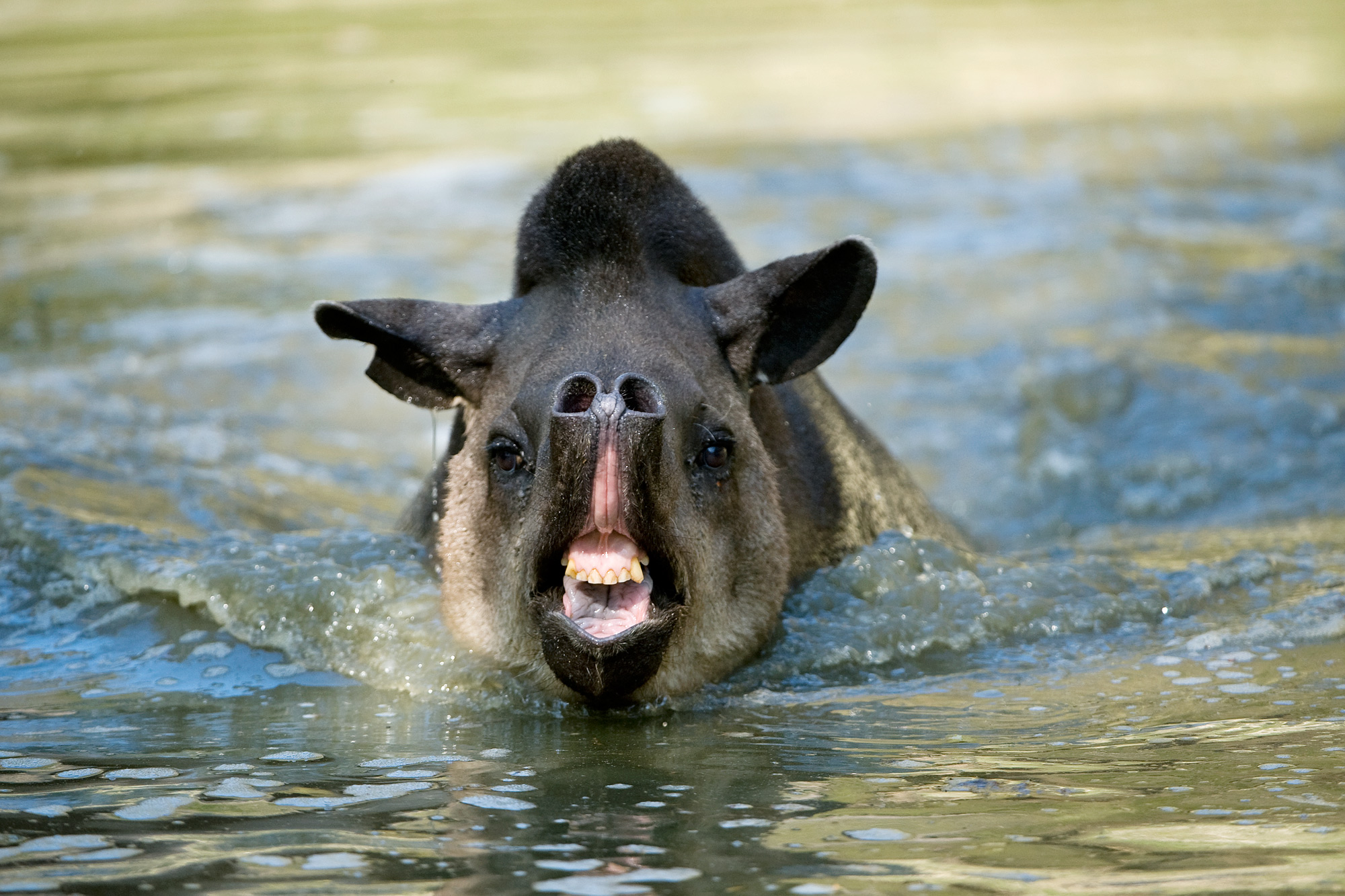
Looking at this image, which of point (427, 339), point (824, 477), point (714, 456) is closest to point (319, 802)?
point (714, 456)

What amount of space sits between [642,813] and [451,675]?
5.89 ft

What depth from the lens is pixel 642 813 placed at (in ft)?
15.8

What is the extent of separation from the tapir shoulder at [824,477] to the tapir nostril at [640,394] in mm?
1369

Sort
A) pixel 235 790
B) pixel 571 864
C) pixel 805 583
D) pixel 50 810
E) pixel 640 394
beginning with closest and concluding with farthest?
1. pixel 571 864
2. pixel 50 810
3. pixel 235 790
4. pixel 640 394
5. pixel 805 583

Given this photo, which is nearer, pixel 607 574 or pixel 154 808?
pixel 154 808

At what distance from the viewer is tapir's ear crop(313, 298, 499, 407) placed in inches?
260

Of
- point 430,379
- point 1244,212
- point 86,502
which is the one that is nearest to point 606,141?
point 430,379

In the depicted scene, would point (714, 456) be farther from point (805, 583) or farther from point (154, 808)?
point (154, 808)

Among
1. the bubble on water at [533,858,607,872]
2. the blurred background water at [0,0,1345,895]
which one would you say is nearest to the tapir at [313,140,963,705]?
the blurred background water at [0,0,1345,895]

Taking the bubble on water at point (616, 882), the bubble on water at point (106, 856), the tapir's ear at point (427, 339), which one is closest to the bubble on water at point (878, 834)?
the bubble on water at point (616, 882)

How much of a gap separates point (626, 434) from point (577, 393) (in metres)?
0.29

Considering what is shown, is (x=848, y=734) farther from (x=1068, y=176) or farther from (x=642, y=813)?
(x=1068, y=176)

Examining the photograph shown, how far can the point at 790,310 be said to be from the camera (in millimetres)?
6629

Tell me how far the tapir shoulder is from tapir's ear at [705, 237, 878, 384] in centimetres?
29
